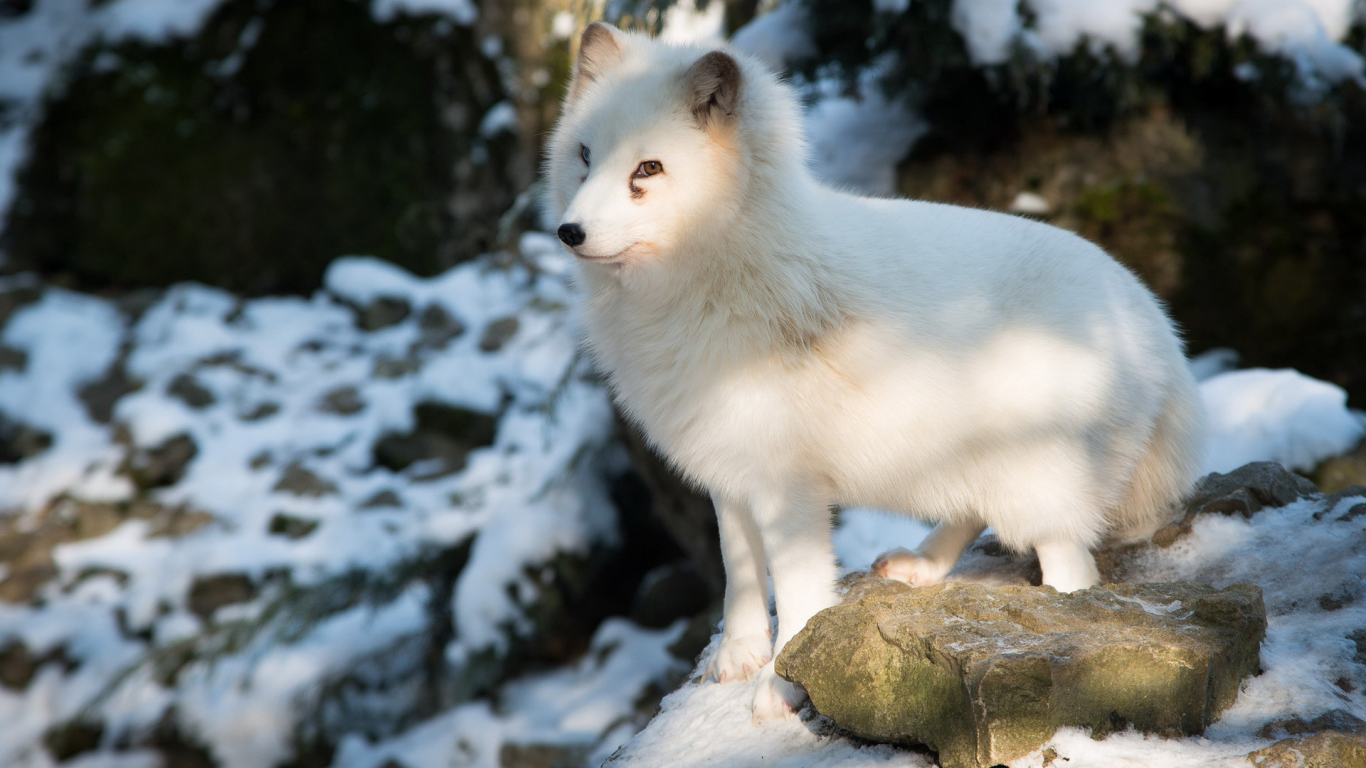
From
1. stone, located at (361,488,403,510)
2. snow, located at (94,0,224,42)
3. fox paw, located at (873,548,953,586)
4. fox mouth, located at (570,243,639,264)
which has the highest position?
snow, located at (94,0,224,42)

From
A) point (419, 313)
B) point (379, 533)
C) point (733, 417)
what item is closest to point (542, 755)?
point (379, 533)

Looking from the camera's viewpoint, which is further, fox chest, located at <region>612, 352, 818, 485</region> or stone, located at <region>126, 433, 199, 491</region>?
stone, located at <region>126, 433, 199, 491</region>

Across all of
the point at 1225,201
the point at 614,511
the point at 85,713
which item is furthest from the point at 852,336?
the point at 85,713

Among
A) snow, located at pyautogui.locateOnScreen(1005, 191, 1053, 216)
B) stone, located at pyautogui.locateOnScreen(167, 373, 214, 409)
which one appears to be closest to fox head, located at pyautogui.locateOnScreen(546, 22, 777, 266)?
snow, located at pyautogui.locateOnScreen(1005, 191, 1053, 216)

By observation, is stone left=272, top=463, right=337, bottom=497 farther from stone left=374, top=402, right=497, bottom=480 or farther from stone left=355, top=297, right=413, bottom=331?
stone left=355, top=297, right=413, bottom=331

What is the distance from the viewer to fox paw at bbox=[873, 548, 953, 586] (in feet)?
8.76

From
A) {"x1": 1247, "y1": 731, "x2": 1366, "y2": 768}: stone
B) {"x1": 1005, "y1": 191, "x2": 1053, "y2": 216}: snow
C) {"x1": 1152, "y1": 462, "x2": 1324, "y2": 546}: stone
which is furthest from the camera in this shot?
{"x1": 1005, "y1": 191, "x2": 1053, "y2": 216}: snow

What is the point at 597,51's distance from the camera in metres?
2.42

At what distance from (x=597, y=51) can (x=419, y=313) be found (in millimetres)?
5925

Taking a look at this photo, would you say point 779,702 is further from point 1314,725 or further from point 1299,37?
point 1299,37

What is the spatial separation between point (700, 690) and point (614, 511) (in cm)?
276

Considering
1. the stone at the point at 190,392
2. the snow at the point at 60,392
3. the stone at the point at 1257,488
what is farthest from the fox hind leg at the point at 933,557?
the stone at the point at 190,392

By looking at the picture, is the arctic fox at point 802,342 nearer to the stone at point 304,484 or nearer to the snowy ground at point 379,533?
the snowy ground at point 379,533

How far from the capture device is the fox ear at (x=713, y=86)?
211 cm
